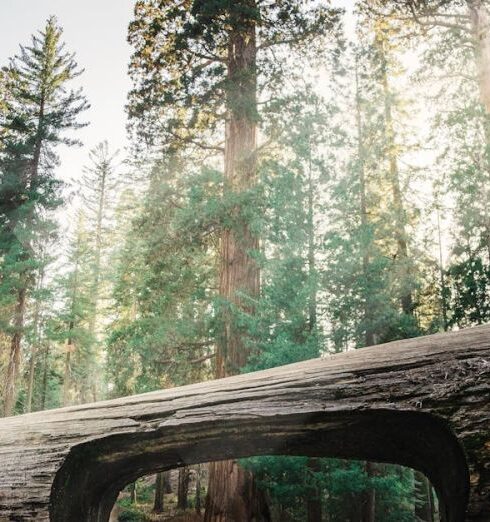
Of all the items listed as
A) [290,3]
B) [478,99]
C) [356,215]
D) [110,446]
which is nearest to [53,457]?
[110,446]

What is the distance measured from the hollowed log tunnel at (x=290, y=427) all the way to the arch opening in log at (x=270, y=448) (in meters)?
0.01

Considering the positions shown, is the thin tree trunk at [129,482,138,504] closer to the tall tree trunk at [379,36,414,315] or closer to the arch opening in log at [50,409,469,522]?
the tall tree trunk at [379,36,414,315]

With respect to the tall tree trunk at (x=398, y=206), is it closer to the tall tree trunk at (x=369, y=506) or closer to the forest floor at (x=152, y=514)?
the tall tree trunk at (x=369, y=506)

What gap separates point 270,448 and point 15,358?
15300 mm

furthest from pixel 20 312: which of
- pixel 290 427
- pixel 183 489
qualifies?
pixel 290 427

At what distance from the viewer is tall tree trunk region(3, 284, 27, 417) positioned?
15141 millimetres

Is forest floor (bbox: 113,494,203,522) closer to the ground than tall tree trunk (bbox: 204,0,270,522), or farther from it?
closer to the ground

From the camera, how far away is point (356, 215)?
1051cm

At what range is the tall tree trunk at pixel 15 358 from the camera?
15141mm

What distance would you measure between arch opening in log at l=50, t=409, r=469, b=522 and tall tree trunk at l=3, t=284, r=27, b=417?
1326 cm

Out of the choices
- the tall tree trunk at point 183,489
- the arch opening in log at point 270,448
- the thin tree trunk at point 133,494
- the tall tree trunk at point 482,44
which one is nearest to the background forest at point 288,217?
the tall tree trunk at point 482,44

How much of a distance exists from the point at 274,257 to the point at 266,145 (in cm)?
287

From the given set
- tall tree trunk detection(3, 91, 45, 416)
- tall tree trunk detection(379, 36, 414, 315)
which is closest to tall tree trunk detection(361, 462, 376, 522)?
tall tree trunk detection(379, 36, 414, 315)

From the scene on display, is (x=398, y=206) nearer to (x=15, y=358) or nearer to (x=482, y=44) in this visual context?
(x=482, y=44)
